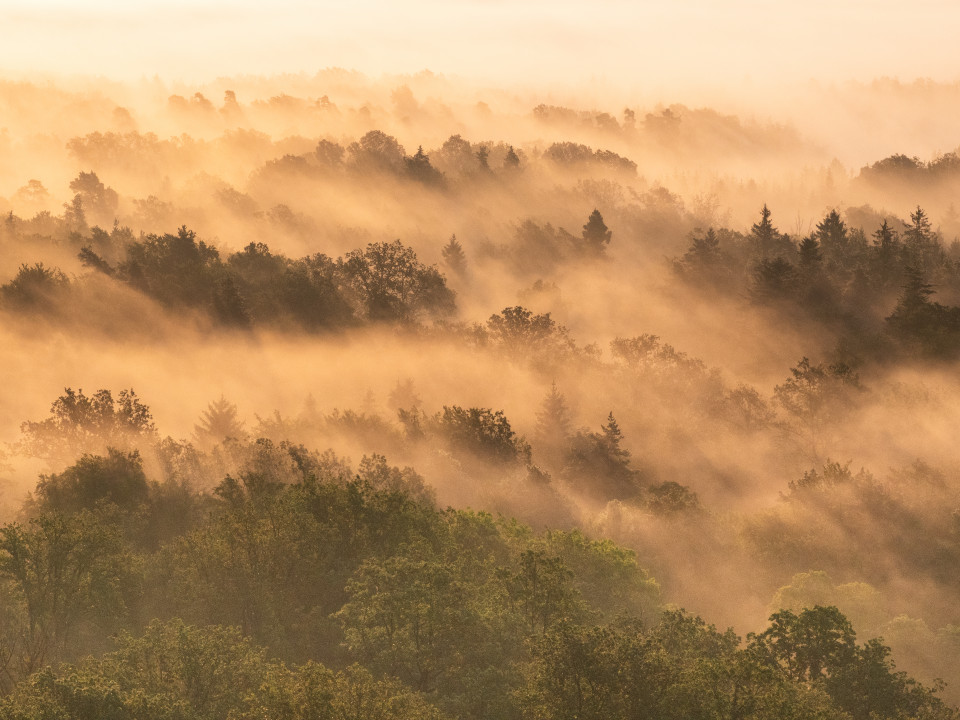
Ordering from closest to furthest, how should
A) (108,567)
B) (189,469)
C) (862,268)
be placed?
→ (108,567) → (189,469) → (862,268)

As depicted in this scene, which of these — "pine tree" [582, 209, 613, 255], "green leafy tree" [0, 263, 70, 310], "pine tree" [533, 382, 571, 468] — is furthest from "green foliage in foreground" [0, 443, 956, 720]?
"pine tree" [582, 209, 613, 255]

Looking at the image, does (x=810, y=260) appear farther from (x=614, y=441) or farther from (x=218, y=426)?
(x=218, y=426)

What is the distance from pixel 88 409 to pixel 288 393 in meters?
35.4

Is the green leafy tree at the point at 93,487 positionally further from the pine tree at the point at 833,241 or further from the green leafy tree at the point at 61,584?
the pine tree at the point at 833,241

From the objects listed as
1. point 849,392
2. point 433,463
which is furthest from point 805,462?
point 433,463

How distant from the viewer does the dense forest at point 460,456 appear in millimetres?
51219

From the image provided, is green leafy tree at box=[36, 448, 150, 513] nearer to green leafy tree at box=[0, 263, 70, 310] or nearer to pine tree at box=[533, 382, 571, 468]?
pine tree at box=[533, 382, 571, 468]

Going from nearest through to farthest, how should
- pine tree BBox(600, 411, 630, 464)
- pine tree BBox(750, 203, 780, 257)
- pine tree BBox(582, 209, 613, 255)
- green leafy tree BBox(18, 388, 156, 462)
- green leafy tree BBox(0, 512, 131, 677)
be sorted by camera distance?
green leafy tree BBox(0, 512, 131, 677) < green leafy tree BBox(18, 388, 156, 462) < pine tree BBox(600, 411, 630, 464) < pine tree BBox(750, 203, 780, 257) < pine tree BBox(582, 209, 613, 255)

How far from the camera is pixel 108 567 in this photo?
58438mm

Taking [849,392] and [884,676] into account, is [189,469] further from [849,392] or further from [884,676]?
[849,392]

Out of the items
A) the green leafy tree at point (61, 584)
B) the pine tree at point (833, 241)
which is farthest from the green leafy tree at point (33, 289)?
the pine tree at point (833, 241)

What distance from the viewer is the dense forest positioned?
51219 millimetres

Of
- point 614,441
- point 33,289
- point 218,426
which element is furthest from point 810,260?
point 33,289

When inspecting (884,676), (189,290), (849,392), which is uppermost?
(189,290)
